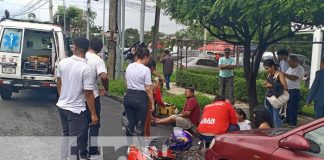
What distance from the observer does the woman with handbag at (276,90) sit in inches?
297

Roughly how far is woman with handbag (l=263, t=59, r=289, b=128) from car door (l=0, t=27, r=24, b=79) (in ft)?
20.8

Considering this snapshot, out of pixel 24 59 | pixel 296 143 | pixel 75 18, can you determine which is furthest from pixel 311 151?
pixel 75 18

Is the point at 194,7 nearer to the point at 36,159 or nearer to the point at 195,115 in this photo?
the point at 195,115

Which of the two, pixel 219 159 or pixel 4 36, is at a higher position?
pixel 4 36

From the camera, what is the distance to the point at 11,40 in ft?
36.7

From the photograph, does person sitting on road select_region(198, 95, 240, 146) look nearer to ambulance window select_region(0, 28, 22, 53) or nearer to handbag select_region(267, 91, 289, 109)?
handbag select_region(267, 91, 289, 109)

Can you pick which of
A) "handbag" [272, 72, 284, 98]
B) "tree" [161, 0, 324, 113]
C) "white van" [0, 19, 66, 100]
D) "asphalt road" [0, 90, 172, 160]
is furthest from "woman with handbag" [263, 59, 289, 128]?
"white van" [0, 19, 66, 100]

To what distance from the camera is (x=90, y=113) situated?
5582 millimetres

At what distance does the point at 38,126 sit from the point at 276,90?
15.1ft

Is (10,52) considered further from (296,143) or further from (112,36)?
(296,143)

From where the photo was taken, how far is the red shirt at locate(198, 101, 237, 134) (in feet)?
20.3

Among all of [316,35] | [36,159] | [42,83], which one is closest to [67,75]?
[36,159]

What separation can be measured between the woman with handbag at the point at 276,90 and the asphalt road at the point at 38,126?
80.0 inches

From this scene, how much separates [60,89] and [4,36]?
630 centimetres
